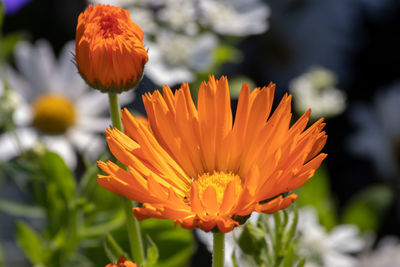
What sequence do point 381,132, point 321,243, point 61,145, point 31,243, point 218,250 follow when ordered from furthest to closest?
point 381,132
point 61,145
point 321,243
point 31,243
point 218,250

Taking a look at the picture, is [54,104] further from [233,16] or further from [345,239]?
[345,239]

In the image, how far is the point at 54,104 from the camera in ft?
2.87

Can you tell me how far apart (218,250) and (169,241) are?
0.93 feet

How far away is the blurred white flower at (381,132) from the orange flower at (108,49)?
799 mm

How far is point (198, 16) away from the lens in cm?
76

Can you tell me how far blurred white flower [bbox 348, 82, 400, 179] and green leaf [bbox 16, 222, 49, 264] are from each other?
0.68 meters

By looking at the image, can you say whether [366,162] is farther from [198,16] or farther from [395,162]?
[198,16]

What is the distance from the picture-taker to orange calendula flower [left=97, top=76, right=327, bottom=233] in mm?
292

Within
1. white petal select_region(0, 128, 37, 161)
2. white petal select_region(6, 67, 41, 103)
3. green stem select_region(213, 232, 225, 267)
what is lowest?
green stem select_region(213, 232, 225, 267)

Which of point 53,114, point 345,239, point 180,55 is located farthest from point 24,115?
point 345,239

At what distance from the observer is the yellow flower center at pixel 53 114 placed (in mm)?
859

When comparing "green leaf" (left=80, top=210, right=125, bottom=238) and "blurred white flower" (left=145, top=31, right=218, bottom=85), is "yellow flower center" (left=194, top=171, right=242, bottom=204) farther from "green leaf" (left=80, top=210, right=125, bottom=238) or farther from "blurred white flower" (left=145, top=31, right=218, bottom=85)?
"blurred white flower" (left=145, top=31, right=218, bottom=85)

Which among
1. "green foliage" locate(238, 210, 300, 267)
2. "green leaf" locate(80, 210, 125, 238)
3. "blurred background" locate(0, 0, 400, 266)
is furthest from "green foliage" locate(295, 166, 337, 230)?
"green foliage" locate(238, 210, 300, 267)

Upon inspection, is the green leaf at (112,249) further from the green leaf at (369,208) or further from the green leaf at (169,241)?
the green leaf at (369,208)
